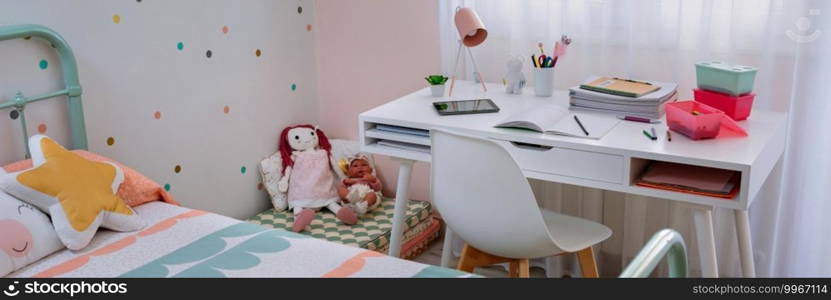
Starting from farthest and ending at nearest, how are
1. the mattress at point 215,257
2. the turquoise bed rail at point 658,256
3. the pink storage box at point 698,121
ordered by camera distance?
the pink storage box at point 698,121 < the mattress at point 215,257 < the turquoise bed rail at point 658,256

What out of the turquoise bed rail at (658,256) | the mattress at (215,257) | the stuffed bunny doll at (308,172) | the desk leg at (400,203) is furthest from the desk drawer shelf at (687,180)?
the stuffed bunny doll at (308,172)

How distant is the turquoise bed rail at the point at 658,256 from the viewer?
1.10m

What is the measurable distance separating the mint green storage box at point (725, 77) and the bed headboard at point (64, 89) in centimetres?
168

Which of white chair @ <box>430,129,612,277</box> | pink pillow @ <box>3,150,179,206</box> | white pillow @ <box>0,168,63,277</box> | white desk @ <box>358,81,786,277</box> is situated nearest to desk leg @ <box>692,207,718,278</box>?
white desk @ <box>358,81,786,277</box>

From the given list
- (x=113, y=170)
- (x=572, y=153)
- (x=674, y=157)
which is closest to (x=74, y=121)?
(x=113, y=170)

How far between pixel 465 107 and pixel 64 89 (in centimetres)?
112

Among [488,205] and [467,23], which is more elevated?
[467,23]

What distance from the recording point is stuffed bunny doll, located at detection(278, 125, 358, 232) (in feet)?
10.2

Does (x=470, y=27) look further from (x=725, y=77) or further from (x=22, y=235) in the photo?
(x=22, y=235)

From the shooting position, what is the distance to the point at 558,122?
2318 millimetres

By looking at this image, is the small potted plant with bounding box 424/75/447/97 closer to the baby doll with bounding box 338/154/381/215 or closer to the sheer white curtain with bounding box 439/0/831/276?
the sheer white curtain with bounding box 439/0/831/276

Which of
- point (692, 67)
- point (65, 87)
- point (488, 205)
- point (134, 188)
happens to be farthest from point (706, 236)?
point (65, 87)

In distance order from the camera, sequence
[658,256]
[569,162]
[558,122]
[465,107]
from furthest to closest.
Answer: [465,107] → [558,122] → [569,162] → [658,256]

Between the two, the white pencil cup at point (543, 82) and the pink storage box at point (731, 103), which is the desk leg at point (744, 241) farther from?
the white pencil cup at point (543, 82)
